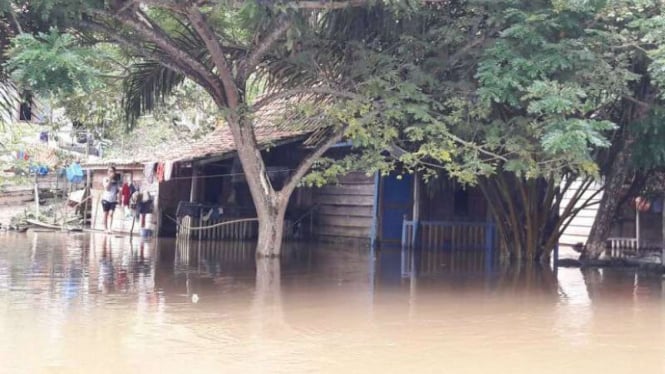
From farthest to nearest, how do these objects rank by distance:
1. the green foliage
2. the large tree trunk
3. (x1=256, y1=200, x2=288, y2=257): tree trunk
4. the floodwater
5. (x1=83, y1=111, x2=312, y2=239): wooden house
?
(x1=83, y1=111, x2=312, y2=239): wooden house, the large tree trunk, (x1=256, y1=200, x2=288, y2=257): tree trunk, the green foliage, the floodwater

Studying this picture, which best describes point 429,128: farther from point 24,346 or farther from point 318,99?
point 24,346

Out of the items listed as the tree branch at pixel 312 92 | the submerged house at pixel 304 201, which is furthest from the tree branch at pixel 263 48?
the submerged house at pixel 304 201

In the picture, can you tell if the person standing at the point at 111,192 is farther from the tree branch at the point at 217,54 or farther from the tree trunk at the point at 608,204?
the tree trunk at the point at 608,204

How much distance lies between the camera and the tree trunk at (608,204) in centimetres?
1237

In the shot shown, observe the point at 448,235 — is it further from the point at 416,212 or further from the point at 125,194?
the point at 125,194

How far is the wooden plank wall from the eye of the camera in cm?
1879

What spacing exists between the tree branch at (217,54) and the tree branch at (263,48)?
242mm

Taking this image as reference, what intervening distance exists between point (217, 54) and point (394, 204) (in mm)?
7948

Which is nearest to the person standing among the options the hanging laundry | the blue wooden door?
the hanging laundry

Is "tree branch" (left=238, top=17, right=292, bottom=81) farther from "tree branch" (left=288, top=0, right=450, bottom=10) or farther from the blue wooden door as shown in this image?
the blue wooden door

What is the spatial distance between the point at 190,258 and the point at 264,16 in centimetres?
554

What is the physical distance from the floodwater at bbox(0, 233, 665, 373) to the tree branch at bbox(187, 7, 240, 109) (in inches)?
110

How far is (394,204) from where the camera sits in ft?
60.8

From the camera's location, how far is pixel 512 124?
10.4 m
